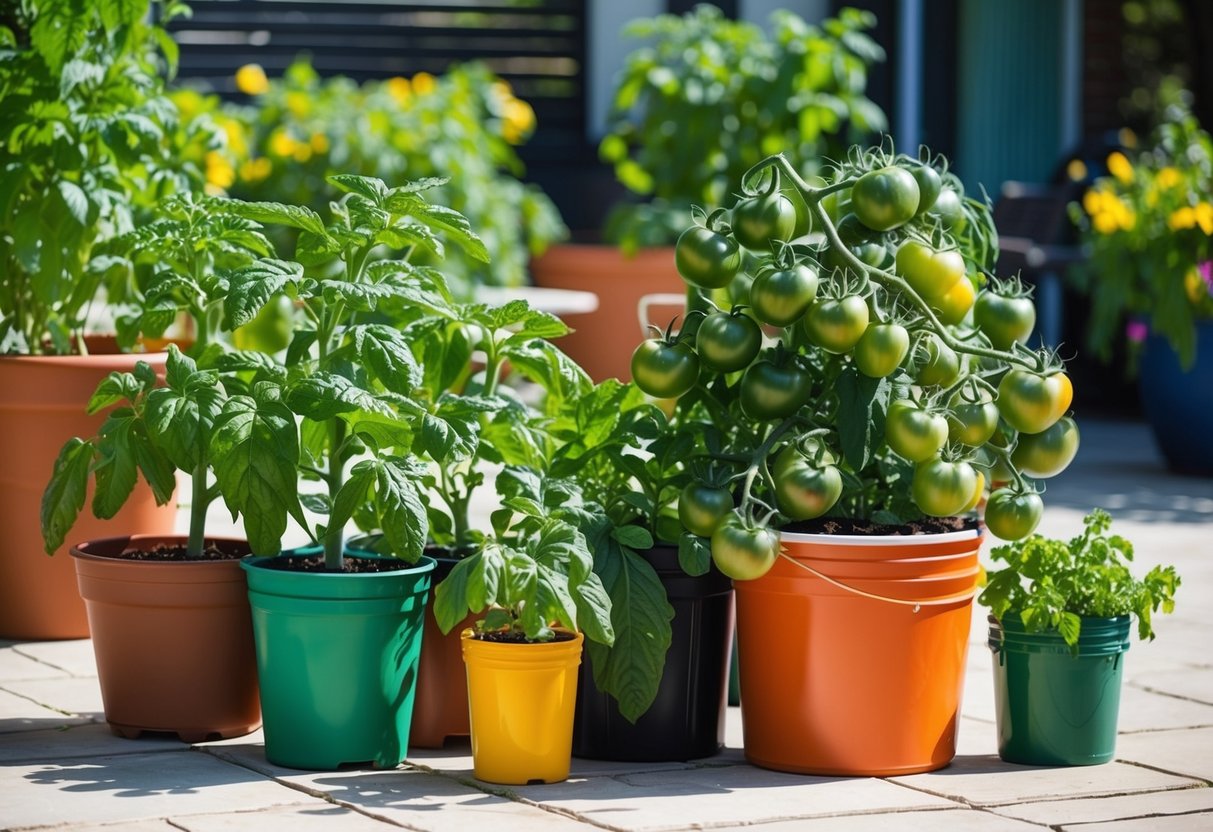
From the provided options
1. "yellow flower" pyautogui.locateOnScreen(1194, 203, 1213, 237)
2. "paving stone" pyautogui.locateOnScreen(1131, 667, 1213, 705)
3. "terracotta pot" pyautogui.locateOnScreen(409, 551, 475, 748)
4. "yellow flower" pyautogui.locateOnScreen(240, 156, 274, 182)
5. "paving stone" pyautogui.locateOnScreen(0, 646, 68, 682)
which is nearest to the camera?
"terracotta pot" pyautogui.locateOnScreen(409, 551, 475, 748)

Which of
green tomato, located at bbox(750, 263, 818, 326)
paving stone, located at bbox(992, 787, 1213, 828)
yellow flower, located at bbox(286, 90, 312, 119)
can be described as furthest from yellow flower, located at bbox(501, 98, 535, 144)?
paving stone, located at bbox(992, 787, 1213, 828)

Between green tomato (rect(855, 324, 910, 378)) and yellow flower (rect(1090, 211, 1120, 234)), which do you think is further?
yellow flower (rect(1090, 211, 1120, 234))

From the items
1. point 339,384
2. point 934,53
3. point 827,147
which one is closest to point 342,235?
point 339,384

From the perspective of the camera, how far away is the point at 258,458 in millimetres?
3080

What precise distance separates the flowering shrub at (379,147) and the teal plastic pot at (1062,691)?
379cm

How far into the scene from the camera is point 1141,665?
4180 mm

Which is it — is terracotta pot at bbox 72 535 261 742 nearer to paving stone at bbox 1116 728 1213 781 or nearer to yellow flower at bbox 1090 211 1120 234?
paving stone at bbox 1116 728 1213 781

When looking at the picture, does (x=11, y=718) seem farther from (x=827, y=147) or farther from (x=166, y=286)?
(x=827, y=147)

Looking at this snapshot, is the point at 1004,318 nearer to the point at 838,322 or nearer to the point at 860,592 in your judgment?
the point at 838,322

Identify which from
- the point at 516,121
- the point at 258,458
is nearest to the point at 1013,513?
the point at 258,458

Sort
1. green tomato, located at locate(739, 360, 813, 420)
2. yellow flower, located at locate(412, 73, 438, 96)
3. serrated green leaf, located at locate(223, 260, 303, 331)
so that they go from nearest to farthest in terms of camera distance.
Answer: serrated green leaf, located at locate(223, 260, 303, 331), green tomato, located at locate(739, 360, 813, 420), yellow flower, located at locate(412, 73, 438, 96)

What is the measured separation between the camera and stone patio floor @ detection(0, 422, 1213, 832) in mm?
2859

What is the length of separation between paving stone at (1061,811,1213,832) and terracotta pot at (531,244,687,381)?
4757 millimetres

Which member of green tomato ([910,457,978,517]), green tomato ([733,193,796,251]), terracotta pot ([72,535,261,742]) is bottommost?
terracotta pot ([72,535,261,742])
